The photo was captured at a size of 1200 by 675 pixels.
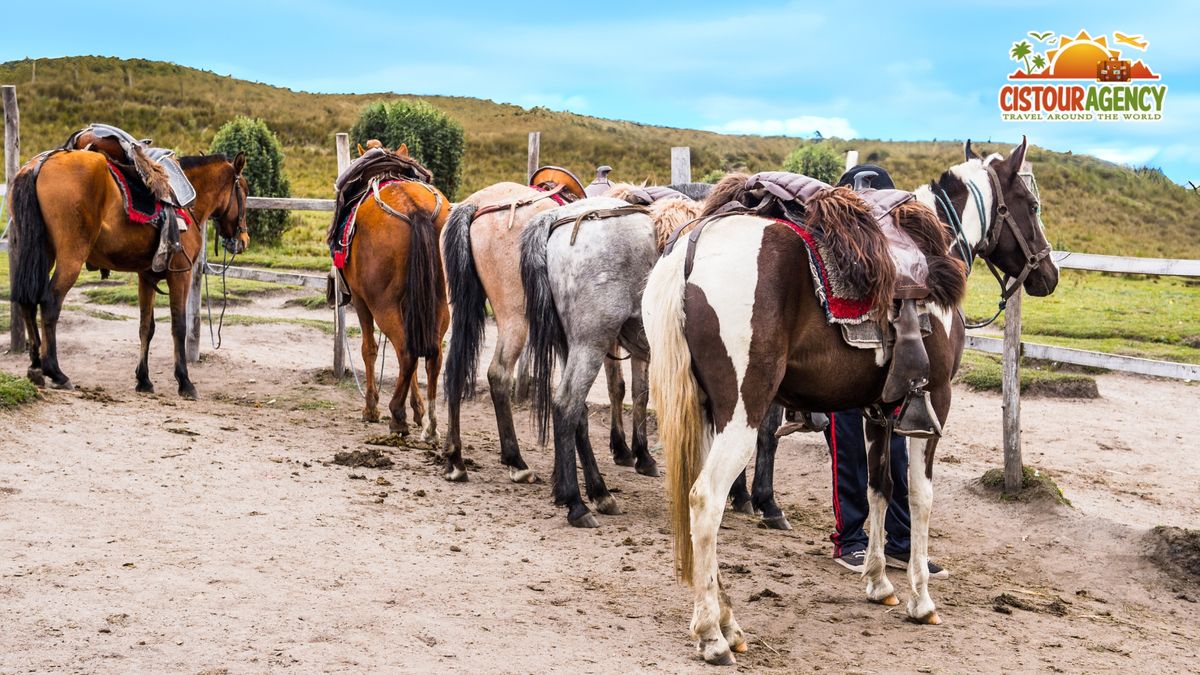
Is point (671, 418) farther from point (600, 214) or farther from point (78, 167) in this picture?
point (78, 167)

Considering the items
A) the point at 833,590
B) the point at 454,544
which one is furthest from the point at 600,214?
the point at 833,590

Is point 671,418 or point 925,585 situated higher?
point 671,418

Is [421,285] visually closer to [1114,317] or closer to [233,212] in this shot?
[233,212]

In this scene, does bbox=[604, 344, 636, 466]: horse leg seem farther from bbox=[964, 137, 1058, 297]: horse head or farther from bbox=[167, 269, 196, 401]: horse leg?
bbox=[167, 269, 196, 401]: horse leg

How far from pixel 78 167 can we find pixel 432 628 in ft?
20.1

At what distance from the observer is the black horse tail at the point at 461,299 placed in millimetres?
6684

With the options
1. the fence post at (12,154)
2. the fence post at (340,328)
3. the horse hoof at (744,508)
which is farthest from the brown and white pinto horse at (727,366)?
the fence post at (12,154)

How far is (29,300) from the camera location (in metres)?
8.20

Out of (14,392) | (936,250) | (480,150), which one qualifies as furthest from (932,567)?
(480,150)

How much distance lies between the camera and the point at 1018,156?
5211 mm

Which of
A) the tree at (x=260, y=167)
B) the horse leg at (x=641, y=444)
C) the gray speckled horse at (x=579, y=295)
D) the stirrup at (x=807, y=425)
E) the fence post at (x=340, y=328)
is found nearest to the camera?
the stirrup at (x=807, y=425)

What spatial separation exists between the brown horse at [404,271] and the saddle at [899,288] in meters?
3.44

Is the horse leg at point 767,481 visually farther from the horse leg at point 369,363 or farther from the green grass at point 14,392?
the green grass at point 14,392

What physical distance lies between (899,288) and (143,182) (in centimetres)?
684
